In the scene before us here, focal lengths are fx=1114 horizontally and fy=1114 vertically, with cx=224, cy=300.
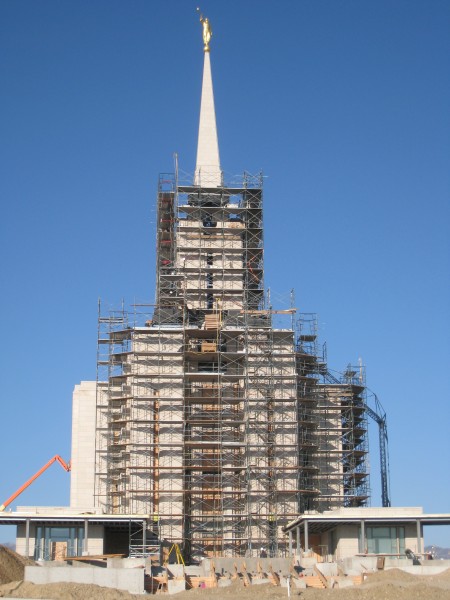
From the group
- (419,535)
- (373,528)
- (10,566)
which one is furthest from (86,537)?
(419,535)

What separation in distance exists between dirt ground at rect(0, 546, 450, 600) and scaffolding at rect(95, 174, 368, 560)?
A: 808 inches

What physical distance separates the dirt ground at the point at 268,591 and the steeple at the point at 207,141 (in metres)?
45.2

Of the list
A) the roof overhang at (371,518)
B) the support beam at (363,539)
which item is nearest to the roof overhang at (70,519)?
the roof overhang at (371,518)

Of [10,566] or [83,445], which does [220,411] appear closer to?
[83,445]

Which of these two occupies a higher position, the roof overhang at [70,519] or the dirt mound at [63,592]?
the roof overhang at [70,519]

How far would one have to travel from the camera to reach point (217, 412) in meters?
90.3

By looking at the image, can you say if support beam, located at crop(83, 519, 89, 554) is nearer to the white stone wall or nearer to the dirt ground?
the dirt ground

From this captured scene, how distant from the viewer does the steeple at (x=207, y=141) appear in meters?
102

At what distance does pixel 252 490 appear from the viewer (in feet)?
283

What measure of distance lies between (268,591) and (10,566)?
15851mm

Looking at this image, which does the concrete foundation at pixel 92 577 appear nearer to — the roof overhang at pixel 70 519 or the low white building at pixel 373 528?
the roof overhang at pixel 70 519

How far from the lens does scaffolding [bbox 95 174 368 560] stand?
86375 millimetres

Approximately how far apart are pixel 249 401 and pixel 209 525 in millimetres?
10200

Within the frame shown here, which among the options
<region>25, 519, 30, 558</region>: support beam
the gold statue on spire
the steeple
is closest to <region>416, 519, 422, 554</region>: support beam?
<region>25, 519, 30, 558</region>: support beam
